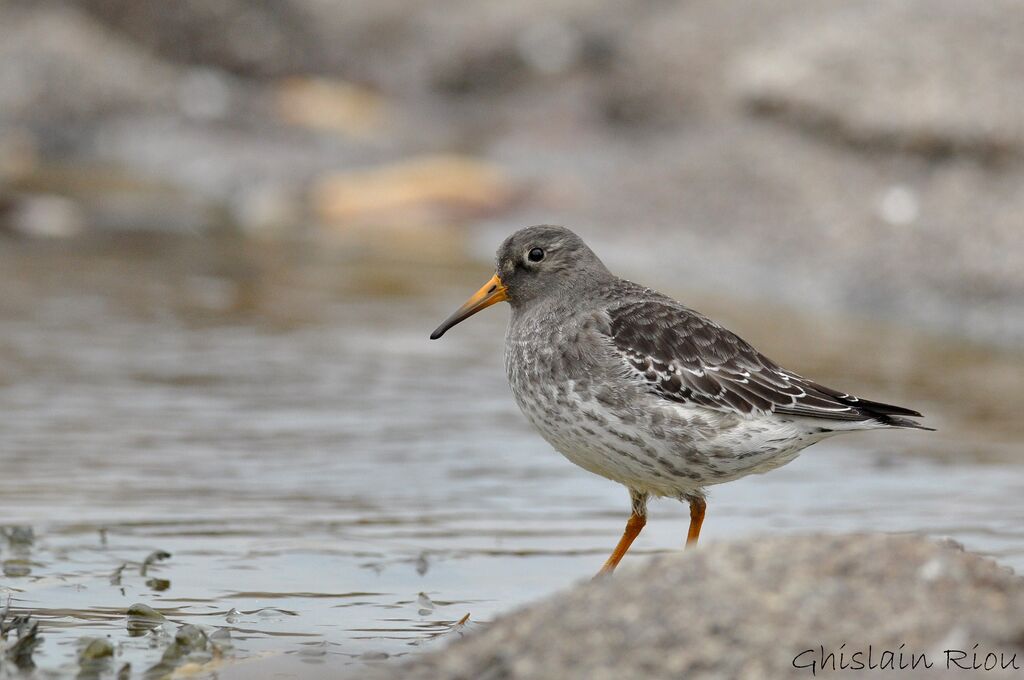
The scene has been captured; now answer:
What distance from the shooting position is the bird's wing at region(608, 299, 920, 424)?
6539mm

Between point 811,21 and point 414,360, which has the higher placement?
point 811,21

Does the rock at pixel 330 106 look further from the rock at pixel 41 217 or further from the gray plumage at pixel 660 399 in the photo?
the gray plumage at pixel 660 399

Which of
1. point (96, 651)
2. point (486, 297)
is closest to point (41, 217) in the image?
point (486, 297)

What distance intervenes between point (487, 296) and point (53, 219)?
31.1 feet

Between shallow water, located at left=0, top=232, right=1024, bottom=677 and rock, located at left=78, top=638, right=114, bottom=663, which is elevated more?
shallow water, located at left=0, top=232, right=1024, bottom=677

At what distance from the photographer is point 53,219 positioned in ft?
51.7

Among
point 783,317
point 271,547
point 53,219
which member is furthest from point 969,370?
point 53,219

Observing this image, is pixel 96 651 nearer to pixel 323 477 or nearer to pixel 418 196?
pixel 323 477

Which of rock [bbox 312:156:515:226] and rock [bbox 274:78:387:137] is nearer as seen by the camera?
rock [bbox 312:156:515:226]

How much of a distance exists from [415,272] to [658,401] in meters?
7.88

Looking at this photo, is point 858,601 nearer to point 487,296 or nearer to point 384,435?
point 487,296

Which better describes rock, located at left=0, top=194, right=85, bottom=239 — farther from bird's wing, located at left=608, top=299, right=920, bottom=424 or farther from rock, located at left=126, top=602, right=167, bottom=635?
rock, located at left=126, top=602, right=167, bottom=635

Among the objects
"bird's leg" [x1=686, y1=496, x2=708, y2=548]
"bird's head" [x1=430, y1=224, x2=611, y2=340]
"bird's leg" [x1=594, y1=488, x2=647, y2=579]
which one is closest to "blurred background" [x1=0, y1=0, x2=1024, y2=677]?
"bird's leg" [x1=594, y1=488, x2=647, y2=579]

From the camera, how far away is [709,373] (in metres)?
6.66
